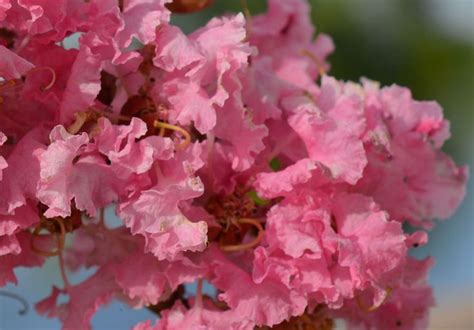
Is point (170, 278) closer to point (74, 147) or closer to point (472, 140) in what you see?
point (74, 147)

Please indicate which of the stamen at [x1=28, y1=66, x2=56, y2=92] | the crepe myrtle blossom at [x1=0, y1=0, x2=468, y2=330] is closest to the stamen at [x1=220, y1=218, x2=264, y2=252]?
the crepe myrtle blossom at [x1=0, y1=0, x2=468, y2=330]

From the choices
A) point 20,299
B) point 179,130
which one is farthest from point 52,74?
point 20,299

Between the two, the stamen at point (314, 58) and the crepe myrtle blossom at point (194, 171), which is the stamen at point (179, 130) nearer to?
the crepe myrtle blossom at point (194, 171)

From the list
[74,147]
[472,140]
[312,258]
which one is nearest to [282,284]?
[312,258]

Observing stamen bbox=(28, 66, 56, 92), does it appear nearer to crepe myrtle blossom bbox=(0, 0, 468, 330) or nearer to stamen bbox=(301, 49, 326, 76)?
crepe myrtle blossom bbox=(0, 0, 468, 330)

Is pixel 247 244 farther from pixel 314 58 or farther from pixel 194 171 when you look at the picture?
pixel 314 58

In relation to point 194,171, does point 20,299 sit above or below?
below

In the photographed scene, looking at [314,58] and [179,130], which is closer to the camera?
[179,130]

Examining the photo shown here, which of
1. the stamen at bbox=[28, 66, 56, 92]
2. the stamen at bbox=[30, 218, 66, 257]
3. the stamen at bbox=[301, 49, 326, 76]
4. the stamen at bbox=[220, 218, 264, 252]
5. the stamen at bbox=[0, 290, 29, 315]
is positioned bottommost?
the stamen at bbox=[0, 290, 29, 315]
